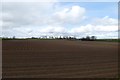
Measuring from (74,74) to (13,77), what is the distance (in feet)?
8.58

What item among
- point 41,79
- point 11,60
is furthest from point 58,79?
point 11,60

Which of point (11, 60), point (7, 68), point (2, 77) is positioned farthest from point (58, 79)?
point (11, 60)

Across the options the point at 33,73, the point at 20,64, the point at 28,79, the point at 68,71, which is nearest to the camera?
the point at 28,79

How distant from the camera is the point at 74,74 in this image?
11438 millimetres

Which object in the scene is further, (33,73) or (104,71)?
(104,71)

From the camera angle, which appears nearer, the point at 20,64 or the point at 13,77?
the point at 13,77

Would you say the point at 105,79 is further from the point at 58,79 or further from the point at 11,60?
the point at 11,60

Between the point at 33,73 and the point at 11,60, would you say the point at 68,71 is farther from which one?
the point at 11,60

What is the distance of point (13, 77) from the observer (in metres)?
10.3

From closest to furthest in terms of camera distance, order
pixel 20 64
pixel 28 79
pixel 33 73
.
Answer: pixel 28 79, pixel 33 73, pixel 20 64

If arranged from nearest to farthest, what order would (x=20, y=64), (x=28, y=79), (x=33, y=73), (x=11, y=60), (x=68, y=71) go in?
(x=28, y=79) → (x=33, y=73) → (x=68, y=71) → (x=20, y=64) → (x=11, y=60)

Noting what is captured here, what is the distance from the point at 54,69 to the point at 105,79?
112 inches

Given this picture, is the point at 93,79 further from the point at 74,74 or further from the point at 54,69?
the point at 54,69

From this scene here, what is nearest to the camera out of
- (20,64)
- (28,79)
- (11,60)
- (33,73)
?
(28,79)
